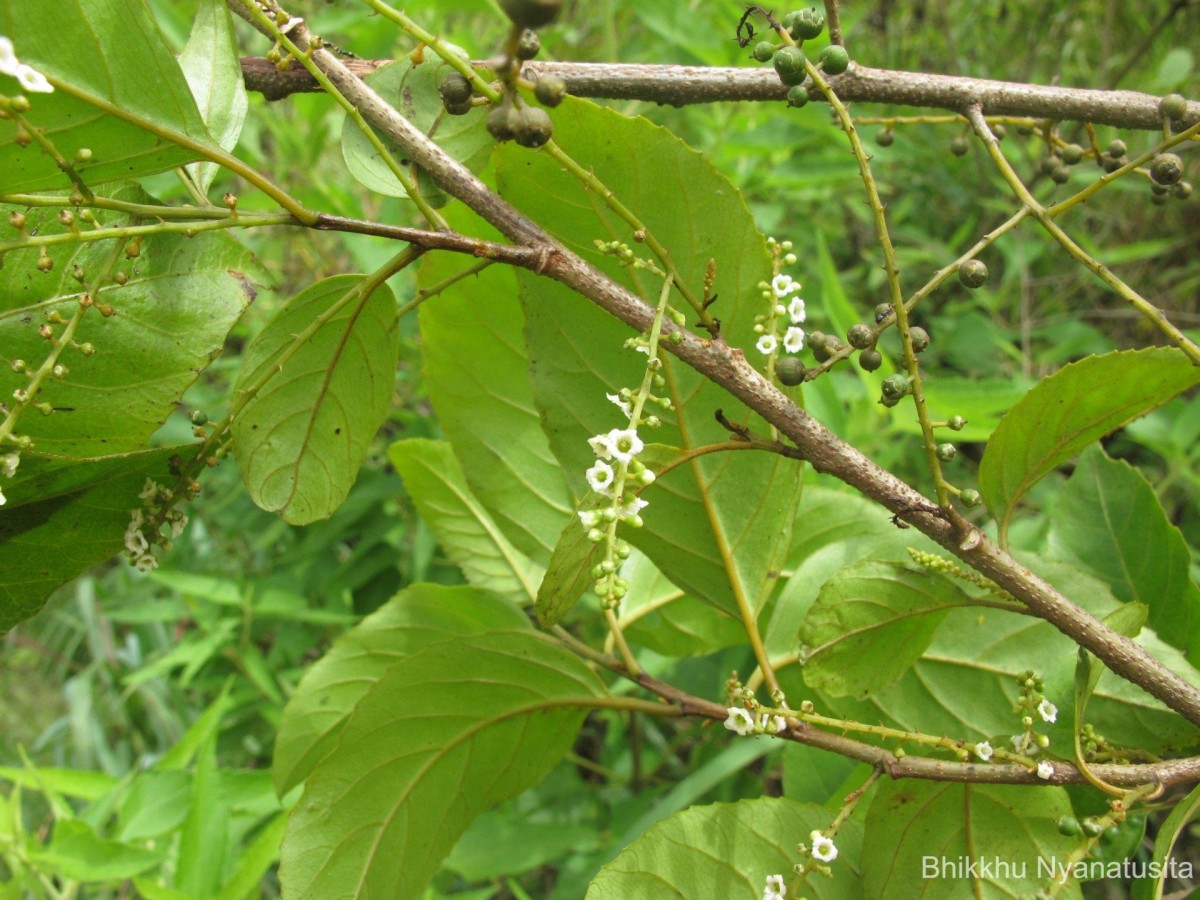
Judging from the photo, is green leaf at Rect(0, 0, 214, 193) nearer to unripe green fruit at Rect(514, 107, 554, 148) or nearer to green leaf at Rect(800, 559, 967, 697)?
unripe green fruit at Rect(514, 107, 554, 148)

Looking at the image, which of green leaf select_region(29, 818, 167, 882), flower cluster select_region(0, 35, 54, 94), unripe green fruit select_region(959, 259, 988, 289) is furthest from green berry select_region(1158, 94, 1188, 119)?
green leaf select_region(29, 818, 167, 882)

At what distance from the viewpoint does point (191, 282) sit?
3.13 feet

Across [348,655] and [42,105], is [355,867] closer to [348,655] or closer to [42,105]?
[348,655]

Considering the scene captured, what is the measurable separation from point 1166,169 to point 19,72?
1.01m

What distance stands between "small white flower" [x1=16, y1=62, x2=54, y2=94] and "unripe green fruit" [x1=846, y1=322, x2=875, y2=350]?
0.69 meters

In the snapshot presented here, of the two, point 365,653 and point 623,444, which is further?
point 365,653

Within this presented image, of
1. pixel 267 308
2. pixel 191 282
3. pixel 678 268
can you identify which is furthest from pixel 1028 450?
pixel 267 308

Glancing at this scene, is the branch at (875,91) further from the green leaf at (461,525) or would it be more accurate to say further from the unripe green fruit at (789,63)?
the green leaf at (461,525)

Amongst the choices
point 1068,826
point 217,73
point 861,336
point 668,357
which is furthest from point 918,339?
point 217,73

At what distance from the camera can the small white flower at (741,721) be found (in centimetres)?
94

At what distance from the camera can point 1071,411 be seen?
3.13 feet

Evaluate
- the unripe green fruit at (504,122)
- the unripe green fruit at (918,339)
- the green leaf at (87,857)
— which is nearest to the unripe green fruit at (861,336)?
the unripe green fruit at (918,339)

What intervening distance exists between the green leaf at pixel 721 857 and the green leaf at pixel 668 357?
263mm

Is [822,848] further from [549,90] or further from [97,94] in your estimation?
[97,94]
